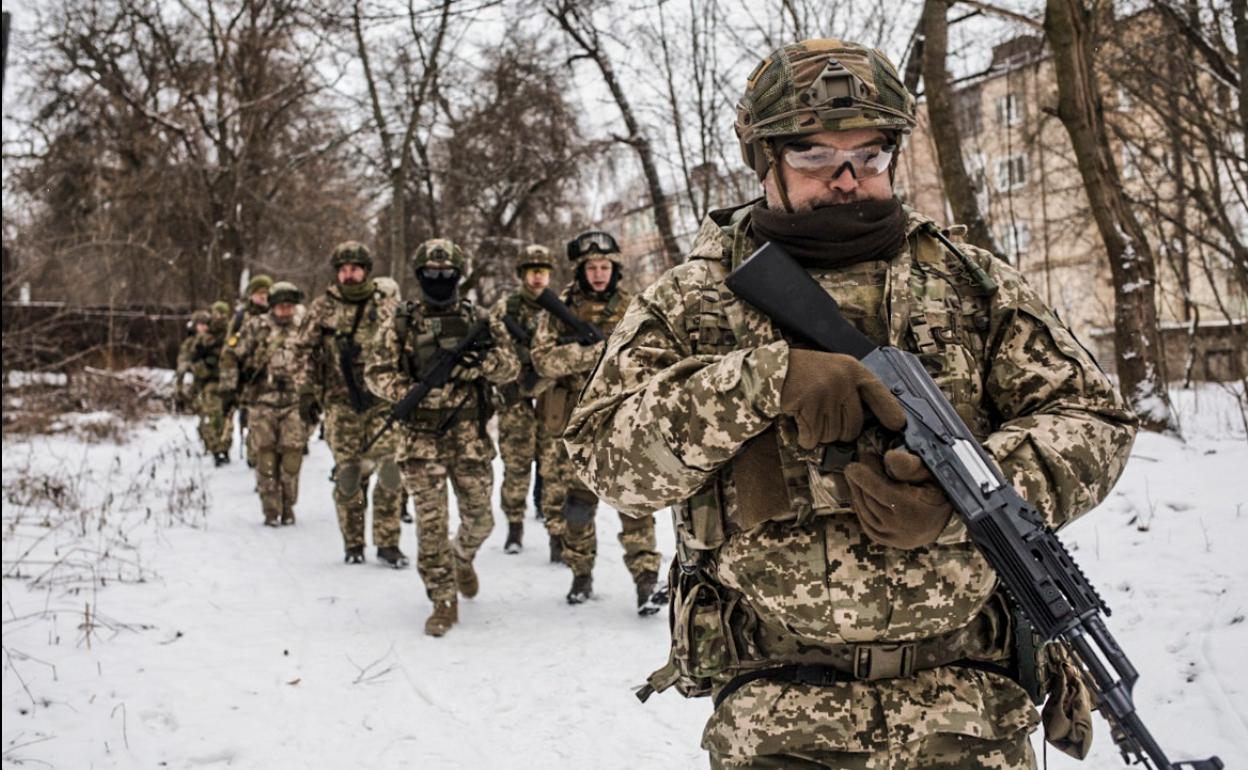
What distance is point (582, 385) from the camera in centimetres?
620

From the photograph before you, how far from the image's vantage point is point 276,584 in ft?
21.1

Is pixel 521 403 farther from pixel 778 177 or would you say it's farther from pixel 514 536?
pixel 778 177

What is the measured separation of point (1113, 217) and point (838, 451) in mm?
6575

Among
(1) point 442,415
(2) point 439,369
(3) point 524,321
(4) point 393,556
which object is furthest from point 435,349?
(4) point 393,556

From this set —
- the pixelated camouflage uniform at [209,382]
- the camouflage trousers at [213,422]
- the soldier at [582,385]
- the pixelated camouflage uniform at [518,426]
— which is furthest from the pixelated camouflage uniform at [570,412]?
the pixelated camouflage uniform at [209,382]

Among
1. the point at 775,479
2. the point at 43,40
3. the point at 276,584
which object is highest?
the point at 43,40

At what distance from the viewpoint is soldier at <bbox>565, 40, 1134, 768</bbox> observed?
67.7 inches

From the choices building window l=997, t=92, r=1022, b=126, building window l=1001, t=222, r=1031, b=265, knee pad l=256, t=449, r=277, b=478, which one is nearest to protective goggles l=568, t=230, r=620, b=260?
knee pad l=256, t=449, r=277, b=478

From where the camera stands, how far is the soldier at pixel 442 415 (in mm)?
5453

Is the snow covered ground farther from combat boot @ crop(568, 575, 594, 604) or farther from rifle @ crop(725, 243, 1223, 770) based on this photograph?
rifle @ crop(725, 243, 1223, 770)

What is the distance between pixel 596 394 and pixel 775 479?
1.38 feet

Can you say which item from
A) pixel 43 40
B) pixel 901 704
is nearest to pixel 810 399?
pixel 901 704

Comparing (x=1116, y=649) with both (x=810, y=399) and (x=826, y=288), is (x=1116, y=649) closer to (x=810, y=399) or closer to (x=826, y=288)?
(x=810, y=399)

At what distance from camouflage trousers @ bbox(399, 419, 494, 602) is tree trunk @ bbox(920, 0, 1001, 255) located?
458 cm
